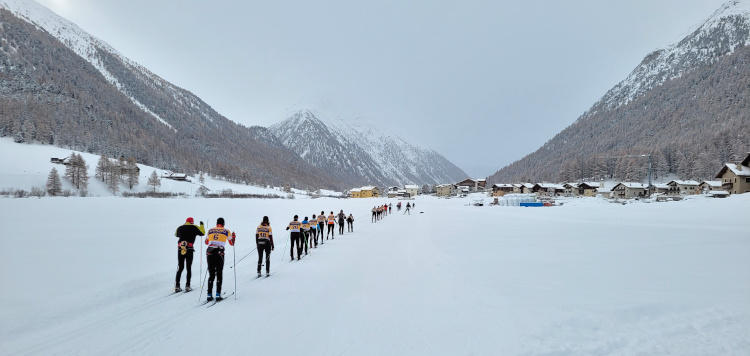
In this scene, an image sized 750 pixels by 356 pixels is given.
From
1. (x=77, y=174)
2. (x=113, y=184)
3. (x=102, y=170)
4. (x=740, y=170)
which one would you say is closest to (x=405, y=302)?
(x=740, y=170)

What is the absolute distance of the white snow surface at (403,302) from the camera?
5004 mm

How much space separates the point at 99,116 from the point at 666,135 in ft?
635

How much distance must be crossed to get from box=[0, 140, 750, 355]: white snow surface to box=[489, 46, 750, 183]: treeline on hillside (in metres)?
73.2

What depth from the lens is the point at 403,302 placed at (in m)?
7.08

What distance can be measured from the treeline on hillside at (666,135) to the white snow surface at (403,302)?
73.2 meters

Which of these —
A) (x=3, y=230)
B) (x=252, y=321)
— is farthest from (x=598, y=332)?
(x=3, y=230)

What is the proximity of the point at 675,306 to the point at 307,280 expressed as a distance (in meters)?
8.11

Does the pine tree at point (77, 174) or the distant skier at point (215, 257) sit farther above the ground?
the pine tree at point (77, 174)

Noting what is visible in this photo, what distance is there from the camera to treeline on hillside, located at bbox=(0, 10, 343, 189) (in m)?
84.4

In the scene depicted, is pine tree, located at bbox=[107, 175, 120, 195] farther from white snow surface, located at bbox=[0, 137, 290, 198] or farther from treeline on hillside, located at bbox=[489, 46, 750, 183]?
treeline on hillside, located at bbox=[489, 46, 750, 183]

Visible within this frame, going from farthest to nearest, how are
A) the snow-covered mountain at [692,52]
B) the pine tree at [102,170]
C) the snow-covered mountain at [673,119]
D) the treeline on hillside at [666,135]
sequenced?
the snow-covered mountain at [692,52] → the snow-covered mountain at [673,119] → the treeline on hillside at [666,135] → the pine tree at [102,170]

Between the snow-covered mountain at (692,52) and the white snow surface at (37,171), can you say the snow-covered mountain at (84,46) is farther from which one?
the snow-covered mountain at (692,52)

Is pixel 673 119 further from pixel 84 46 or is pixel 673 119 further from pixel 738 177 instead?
pixel 84 46

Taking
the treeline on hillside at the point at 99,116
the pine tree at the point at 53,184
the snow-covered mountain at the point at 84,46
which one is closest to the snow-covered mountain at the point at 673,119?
the pine tree at the point at 53,184
